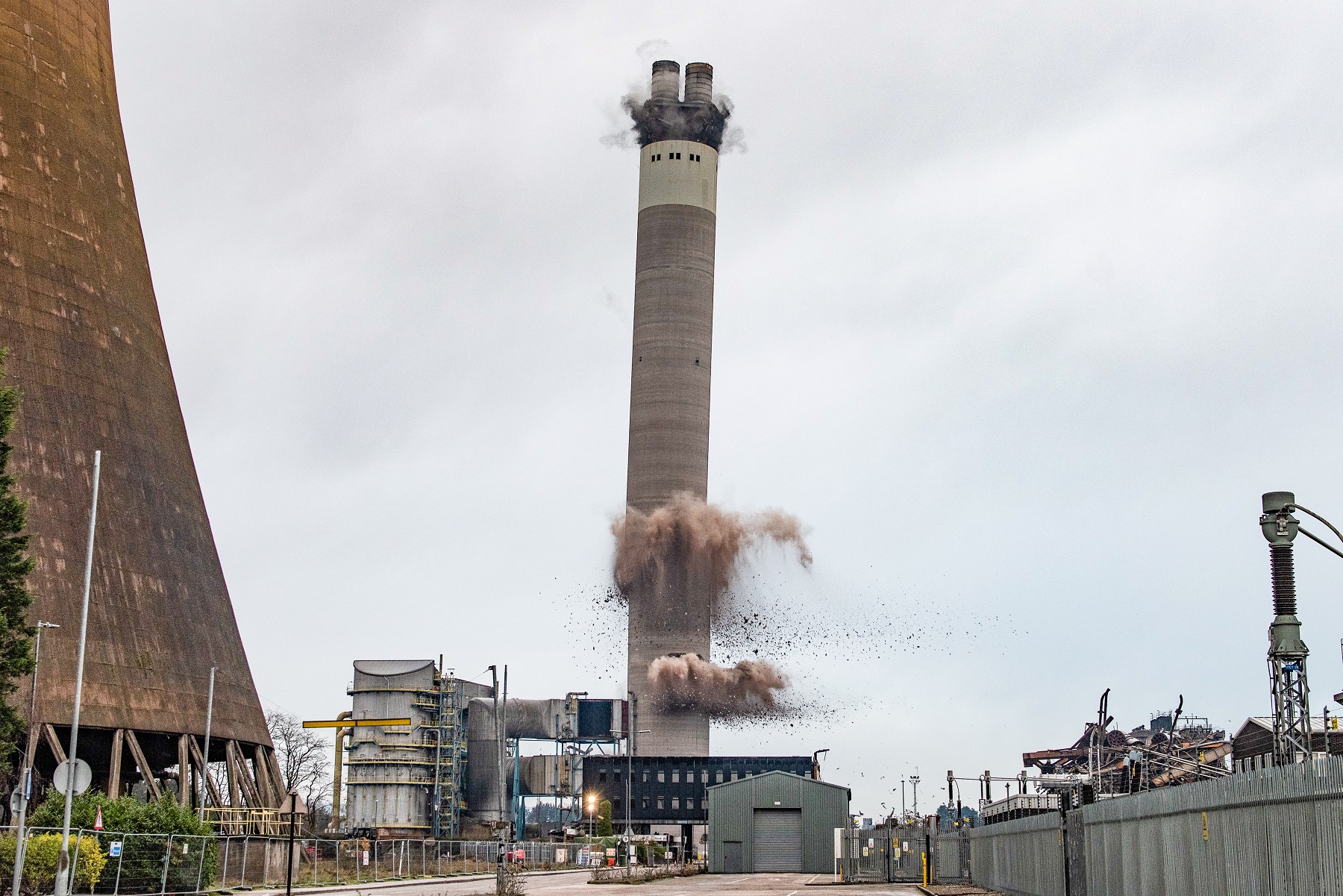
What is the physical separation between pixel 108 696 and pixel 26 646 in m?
17.5

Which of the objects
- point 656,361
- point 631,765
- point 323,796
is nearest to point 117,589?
point 656,361

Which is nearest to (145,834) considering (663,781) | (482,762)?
(482,762)

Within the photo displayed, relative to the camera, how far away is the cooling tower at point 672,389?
98.8 metres

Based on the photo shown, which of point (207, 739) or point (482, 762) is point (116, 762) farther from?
point (482, 762)

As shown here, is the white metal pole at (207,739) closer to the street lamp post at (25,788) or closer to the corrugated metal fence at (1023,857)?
the street lamp post at (25,788)

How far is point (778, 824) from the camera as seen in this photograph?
74.8m

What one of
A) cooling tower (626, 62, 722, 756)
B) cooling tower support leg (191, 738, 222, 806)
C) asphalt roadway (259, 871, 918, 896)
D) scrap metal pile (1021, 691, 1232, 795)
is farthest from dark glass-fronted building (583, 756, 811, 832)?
cooling tower support leg (191, 738, 222, 806)

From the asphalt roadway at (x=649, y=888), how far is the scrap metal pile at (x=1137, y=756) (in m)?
9.90

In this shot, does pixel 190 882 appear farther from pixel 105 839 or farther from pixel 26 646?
pixel 26 646

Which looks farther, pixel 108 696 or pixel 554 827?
pixel 554 827

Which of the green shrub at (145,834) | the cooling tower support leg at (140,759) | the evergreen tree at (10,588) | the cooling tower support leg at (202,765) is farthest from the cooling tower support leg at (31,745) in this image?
the evergreen tree at (10,588)

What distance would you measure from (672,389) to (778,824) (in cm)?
3458

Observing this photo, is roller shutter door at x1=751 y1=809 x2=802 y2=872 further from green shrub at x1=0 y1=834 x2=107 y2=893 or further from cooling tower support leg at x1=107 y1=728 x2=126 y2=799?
green shrub at x1=0 y1=834 x2=107 y2=893

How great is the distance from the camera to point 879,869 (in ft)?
213
